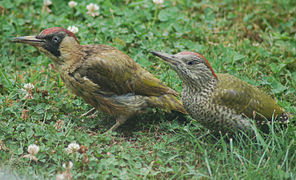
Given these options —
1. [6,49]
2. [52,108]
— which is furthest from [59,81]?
[6,49]

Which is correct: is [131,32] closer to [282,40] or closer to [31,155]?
[282,40]

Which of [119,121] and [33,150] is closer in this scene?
[33,150]

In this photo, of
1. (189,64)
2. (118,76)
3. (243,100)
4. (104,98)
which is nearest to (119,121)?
(104,98)

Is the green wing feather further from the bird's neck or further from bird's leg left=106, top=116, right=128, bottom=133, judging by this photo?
bird's leg left=106, top=116, right=128, bottom=133

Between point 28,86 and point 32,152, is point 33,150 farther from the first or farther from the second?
point 28,86

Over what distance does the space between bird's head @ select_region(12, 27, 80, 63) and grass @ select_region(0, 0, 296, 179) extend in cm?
67

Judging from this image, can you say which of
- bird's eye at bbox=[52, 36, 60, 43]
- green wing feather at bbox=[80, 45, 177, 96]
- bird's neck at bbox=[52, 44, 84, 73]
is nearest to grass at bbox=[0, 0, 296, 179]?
green wing feather at bbox=[80, 45, 177, 96]

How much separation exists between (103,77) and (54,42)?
0.66 meters

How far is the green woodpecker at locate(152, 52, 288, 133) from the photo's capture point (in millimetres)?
3990

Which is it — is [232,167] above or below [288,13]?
below

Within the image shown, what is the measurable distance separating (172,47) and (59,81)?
1819 millimetres

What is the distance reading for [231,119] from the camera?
13.2 ft

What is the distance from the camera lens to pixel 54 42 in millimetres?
4242

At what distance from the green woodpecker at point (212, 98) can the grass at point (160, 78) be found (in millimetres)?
206
